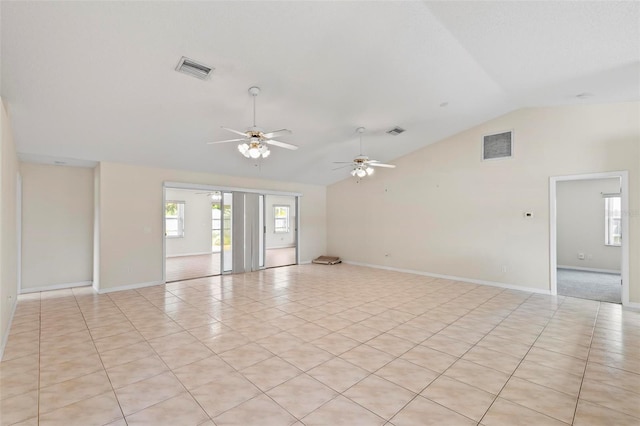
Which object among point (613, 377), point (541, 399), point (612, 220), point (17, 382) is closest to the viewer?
point (541, 399)

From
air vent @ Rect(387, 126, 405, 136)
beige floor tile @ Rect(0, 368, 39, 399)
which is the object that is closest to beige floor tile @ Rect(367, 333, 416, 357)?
beige floor tile @ Rect(0, 368, 39, 399)

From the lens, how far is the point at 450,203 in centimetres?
679

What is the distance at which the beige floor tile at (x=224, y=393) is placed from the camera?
2178mm

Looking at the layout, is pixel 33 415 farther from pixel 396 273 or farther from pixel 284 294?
pixel 396 273

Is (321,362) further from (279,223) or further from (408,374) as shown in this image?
(279,223)

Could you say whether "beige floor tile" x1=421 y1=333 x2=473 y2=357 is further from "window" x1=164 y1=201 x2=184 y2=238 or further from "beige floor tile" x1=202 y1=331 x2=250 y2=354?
"window" x1=164 y1=201 x2=184 y2=238

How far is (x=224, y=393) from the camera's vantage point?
92.4 inches

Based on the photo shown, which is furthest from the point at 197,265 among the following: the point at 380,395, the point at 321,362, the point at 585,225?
the point at 585,225

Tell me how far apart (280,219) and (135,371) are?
1107 cm

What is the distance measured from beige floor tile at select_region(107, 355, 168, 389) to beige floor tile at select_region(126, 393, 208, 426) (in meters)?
0.52

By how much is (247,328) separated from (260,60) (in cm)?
334

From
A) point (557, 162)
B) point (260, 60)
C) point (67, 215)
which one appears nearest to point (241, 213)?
point (67, 215)

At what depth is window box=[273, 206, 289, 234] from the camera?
1348 centimetres

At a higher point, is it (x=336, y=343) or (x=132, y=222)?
(x=132, y=222)
